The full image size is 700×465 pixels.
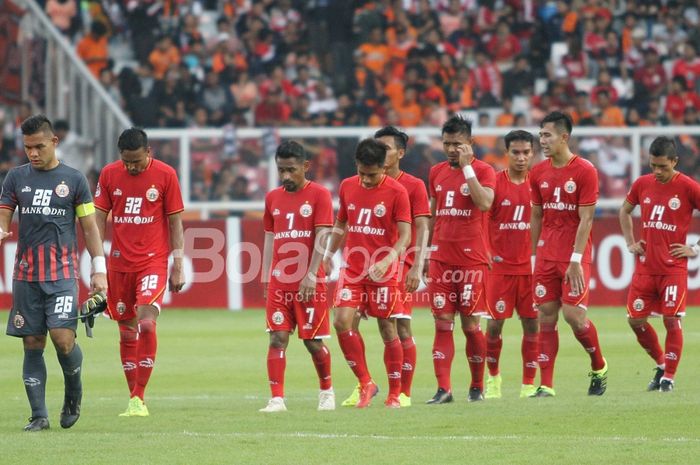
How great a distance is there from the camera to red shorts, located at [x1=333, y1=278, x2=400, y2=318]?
36.4 ft

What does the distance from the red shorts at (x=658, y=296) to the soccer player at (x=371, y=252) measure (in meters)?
2.60

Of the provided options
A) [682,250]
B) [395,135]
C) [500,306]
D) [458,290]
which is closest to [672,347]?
[682,250]

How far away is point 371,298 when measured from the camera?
36.8 feet

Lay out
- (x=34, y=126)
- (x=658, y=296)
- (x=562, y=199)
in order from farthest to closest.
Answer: (x=658, y=296) → (x=562, y=199) → (x=34, y=126)

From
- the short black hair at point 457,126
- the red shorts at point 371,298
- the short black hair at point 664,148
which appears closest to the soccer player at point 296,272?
the red shorts at point 371,298

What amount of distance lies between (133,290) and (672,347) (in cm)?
494

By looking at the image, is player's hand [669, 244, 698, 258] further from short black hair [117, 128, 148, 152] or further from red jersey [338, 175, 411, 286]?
short black hair [117, 128, 148, 152]

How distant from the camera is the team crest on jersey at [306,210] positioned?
11.1 m

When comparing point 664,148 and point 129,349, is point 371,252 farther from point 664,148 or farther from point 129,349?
point 664,148

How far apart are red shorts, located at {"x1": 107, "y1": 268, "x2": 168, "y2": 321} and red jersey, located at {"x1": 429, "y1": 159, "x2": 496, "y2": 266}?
2501mm

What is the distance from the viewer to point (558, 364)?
591 inches

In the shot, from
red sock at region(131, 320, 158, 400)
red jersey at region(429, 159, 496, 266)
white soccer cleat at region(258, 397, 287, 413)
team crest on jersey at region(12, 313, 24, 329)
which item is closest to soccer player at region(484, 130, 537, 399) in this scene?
red jersey at region(429, 159, 496, 266)

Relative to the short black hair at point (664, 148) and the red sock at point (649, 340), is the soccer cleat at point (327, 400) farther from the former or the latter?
the short black hair at point (664, 148)

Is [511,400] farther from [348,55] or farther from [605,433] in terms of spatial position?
[348,55]
